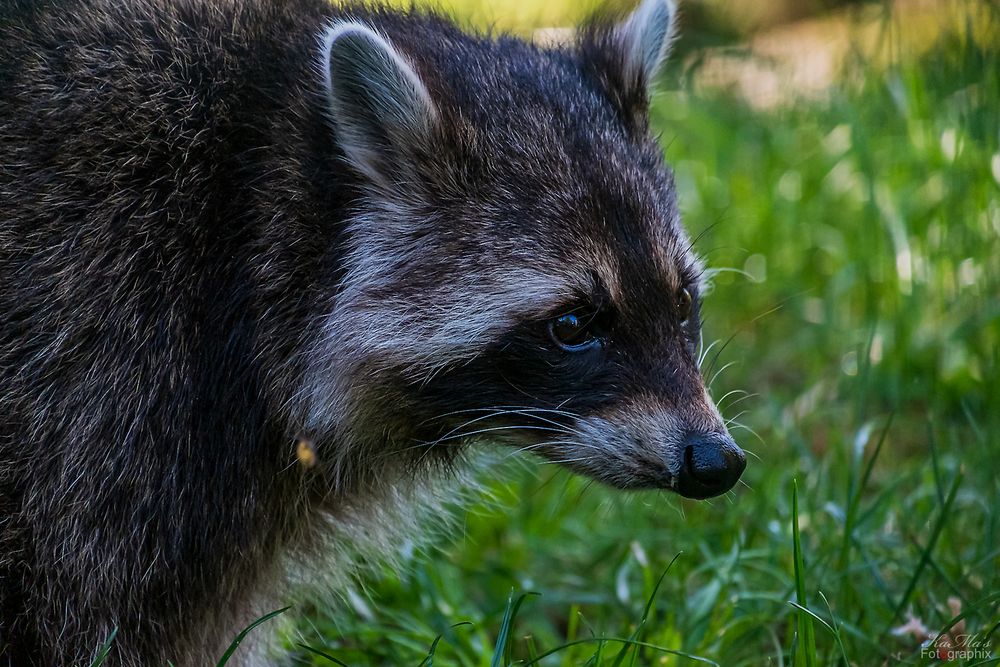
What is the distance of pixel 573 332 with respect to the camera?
4016 millimetres

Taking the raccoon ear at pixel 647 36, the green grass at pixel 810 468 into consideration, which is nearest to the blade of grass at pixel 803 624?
the green grass at pixel 810 468

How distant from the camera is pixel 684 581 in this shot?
500 cm

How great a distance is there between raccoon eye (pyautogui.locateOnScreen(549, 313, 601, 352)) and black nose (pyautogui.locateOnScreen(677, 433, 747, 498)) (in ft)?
1.59

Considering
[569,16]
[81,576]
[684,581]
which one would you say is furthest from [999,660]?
[569,16]

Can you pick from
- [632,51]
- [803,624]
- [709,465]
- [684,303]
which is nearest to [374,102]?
[632,51]

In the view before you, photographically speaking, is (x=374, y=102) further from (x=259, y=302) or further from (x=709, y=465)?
(x=709, y=465)

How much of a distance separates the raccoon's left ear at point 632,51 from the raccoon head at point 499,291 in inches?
19.3

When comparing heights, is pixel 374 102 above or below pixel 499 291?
above

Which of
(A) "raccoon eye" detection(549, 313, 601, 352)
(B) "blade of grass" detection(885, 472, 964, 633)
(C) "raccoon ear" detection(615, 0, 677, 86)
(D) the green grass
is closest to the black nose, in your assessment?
(D) the green grass

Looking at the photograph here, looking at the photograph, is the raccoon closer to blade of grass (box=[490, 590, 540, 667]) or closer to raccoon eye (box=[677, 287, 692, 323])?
raccoon eye (box=[677, 287, 692, 323])

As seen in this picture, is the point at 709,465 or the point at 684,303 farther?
the point at 684,303

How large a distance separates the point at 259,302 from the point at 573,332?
110cm

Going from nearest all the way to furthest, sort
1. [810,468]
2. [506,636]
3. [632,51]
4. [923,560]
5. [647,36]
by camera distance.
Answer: [506,636]
[923,560]
[632,51]
[647,36]
[810,468]

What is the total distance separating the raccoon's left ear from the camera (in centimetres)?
470
